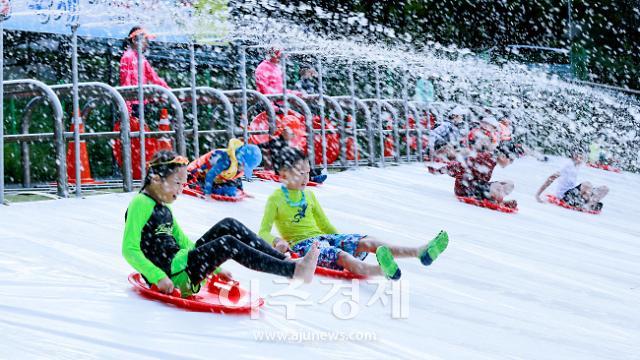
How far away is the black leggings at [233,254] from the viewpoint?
448cm

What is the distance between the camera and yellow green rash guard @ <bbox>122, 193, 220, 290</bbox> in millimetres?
4383

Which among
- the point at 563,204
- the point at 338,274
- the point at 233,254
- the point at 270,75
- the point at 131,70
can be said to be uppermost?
the point at 131,70

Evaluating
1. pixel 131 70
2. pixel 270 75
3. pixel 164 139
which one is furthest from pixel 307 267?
pixel 270 75

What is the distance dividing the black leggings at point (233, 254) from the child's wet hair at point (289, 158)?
92 centimetres

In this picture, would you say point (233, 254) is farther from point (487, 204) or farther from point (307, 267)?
point (487, 204)

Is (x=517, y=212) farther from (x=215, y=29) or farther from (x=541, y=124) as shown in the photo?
(x=541, y=124)

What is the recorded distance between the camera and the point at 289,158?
5613 mm

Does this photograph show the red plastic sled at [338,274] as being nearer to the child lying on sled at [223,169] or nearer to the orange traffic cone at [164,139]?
the child lying on sled at [223,169]

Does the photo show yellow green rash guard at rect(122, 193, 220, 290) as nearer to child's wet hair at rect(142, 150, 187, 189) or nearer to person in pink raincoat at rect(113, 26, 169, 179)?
child's wet hair at rect(142, 150, 187, 189)

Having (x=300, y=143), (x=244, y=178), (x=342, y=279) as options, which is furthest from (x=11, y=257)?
(x=300, y=143)

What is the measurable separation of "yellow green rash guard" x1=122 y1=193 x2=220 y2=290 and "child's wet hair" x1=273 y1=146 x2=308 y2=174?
112 centimetres

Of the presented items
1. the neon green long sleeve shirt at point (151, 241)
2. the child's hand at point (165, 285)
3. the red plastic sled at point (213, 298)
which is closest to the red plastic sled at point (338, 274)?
the red plastic sled at point (213, 298)

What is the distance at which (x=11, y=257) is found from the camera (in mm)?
4961

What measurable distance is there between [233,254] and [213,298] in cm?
26
